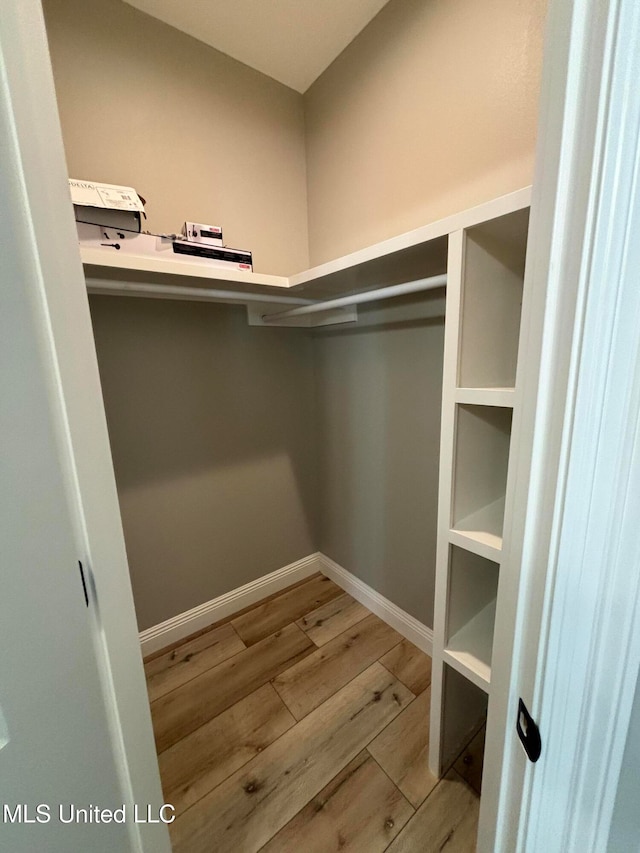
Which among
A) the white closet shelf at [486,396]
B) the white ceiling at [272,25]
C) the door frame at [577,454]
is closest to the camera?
the door frame at [577,454]

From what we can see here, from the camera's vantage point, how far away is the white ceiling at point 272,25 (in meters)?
1.15

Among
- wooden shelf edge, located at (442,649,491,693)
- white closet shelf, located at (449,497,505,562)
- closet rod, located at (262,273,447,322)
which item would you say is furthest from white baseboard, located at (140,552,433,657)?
closet rod, located at (262,273,447,322)

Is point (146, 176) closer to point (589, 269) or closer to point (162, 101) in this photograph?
point (162, 101)

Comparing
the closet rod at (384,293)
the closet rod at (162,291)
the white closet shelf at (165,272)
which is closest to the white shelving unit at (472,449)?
the closet rod at (384,293)

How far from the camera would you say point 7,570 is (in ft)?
1.20

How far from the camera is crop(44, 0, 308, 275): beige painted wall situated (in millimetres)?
1116

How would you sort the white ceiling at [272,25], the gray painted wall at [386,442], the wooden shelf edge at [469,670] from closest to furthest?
the wooden shelf edge at [469,670], the white ceiling at [272,25], the gray painted wall at [386,442]

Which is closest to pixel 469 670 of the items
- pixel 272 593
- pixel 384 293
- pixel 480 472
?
pixel 480 472

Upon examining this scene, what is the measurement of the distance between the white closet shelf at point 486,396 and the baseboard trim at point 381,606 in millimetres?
1189

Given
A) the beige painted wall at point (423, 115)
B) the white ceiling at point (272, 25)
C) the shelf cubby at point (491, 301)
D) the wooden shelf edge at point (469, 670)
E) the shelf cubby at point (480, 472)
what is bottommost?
the wooden shelf edge at point (469, 670)

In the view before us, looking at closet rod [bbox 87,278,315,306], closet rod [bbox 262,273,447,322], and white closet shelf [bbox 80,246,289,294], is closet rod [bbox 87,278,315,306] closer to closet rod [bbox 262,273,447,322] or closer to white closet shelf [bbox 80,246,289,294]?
white closet shelf [bbox 80,246,289,294]

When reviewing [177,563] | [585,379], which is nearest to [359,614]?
[177,563]

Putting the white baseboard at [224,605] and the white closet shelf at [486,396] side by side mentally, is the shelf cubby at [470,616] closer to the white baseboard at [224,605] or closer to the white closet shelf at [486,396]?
the white closet shelf at [486,396]

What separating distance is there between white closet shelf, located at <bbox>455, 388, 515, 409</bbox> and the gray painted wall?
47 cm
